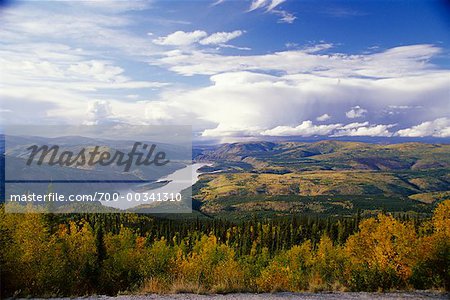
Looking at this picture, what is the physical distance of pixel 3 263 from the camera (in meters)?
14.8

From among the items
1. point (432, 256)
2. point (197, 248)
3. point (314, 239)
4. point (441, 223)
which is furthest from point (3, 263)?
point (314, 239)

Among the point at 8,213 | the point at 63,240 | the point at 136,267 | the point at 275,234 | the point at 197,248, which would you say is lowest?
the point at 275,234

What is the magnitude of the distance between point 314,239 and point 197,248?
47913mm

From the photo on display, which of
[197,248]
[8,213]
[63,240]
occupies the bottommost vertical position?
[197,248]

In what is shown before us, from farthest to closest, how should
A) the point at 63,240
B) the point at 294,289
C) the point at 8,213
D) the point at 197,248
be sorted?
the point at 197,248, the point at 63,240, the point at 8,213, the point at 294,289

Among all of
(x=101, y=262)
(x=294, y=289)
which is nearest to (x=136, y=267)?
(x=101, y=262)

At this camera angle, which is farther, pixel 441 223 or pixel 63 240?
pixel 441 223

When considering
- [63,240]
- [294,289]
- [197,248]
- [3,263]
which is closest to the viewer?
[294,289]

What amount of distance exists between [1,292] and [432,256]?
57.9ft

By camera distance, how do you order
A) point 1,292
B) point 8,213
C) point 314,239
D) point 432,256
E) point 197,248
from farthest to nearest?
point 314,239 → point 197,248 → point 8,213 → point 432,256 → point 1,292

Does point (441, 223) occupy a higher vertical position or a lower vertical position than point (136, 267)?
higher

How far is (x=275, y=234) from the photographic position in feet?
378

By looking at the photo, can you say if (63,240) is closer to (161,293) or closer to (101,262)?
(101,262)

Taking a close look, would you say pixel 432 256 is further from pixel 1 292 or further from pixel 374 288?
pixel 1 292
